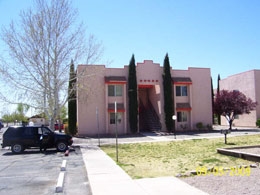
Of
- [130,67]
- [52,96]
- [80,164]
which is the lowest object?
[80,164]

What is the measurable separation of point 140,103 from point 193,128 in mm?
7837

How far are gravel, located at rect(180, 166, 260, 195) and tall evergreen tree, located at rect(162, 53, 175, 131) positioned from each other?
70.9ft

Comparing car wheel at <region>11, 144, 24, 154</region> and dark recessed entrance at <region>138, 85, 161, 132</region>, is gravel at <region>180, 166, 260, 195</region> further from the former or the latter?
dark recessed entrance at <region>138, 85, 161, 132</region>

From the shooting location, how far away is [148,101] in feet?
114

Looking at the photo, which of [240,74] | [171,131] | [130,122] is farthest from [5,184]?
[240,74]

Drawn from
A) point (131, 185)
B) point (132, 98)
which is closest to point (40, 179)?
point (131, 185)

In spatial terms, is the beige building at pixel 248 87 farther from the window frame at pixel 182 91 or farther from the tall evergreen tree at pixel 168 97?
the tall evergreen tree at pixel 168 97

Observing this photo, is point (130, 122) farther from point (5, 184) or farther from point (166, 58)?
point (5, 184)

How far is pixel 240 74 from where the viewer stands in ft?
125

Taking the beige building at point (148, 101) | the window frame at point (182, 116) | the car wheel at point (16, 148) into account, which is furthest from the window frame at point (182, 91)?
the car wheel at point (16, 148)

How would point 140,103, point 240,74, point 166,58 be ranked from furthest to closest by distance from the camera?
1. point 240,74
2. point 140,103
3. point 166,58

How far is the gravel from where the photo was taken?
639 centimetres

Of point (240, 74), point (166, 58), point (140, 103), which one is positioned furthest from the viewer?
point (240, 74)

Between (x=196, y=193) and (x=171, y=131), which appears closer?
(x=196, y=193)
